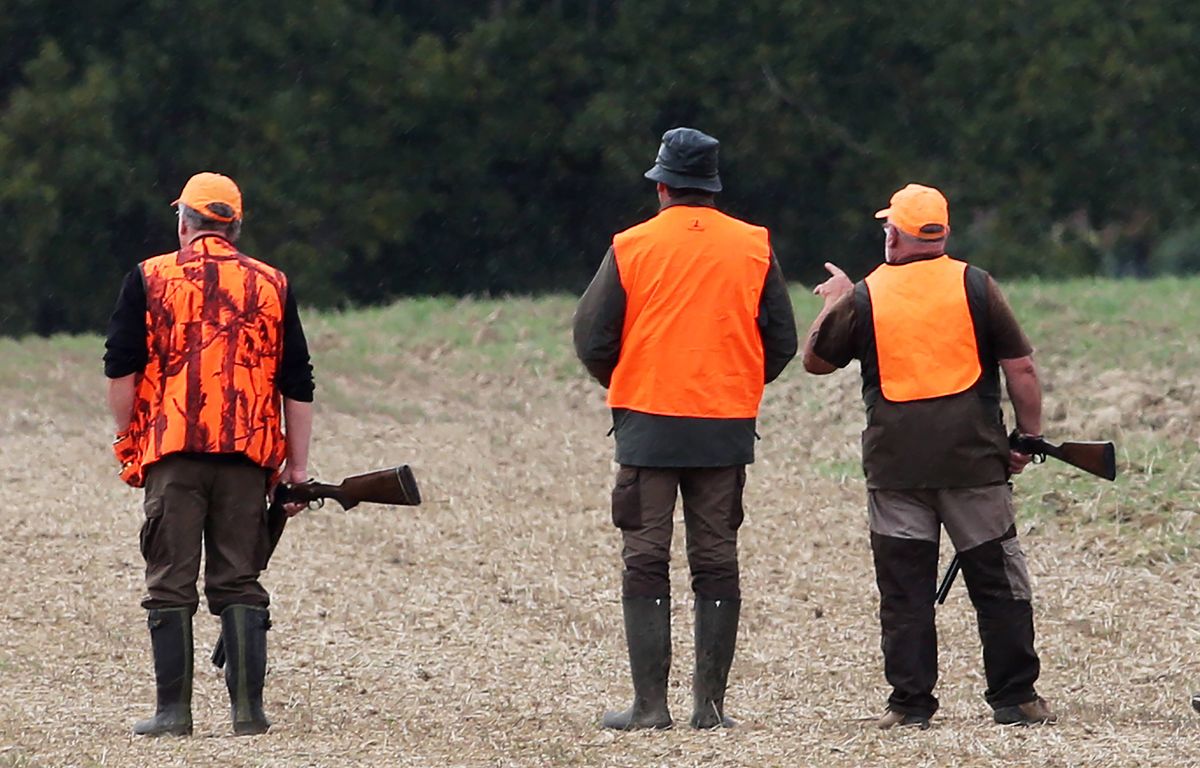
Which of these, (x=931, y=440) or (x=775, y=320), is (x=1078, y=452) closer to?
(x=931, y=440)

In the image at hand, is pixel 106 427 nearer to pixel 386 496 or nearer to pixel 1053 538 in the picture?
pixel 1053 538

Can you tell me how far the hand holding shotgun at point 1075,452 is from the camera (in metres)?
6.73

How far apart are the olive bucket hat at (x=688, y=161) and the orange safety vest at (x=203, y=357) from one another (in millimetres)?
1294

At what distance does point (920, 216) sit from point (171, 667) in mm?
2767

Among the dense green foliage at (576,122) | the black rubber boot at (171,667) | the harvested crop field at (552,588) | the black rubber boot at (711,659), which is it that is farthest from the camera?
the dense green foliage at (576,122)

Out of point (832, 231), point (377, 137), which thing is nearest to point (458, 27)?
point (377, 137)

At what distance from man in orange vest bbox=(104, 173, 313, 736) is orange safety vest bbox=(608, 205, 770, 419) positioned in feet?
3.54

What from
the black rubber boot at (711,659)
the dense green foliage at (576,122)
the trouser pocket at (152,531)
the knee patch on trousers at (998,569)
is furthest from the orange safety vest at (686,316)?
the dense green foliage at (576,122)

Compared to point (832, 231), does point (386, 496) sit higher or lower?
lower

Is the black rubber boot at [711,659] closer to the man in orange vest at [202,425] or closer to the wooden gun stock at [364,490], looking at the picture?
the wooden gun stock at [364,490]

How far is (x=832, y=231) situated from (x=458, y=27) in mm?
6606

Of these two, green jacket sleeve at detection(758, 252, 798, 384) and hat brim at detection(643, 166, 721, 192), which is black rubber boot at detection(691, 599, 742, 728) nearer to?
green jacket sleeve at detection(758, 252, 798, 384)

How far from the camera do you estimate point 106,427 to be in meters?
14.6

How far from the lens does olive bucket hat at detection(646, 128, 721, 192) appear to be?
21.8 feet
